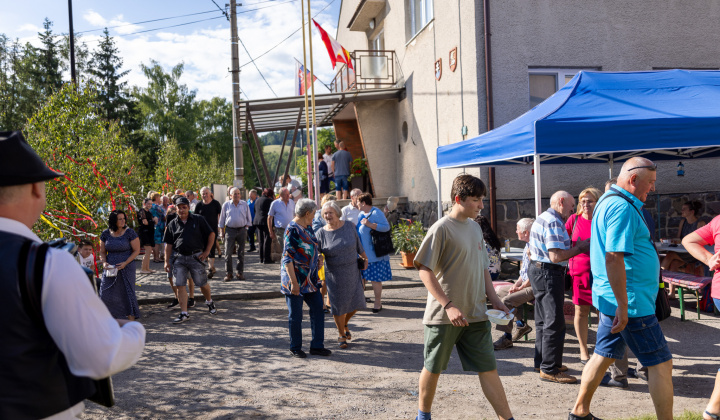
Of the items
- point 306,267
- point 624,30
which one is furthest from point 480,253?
point 624,30

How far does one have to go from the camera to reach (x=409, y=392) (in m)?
5.08

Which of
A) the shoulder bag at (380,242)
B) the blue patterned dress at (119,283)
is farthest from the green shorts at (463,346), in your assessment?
the blue patterned dress at (119,283)

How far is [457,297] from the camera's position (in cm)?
397

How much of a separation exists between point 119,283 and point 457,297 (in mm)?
5284

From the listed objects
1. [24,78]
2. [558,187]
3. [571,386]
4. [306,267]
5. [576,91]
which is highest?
[24,78]

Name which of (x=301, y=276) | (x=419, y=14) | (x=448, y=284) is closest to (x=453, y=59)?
(x=419, y=14)

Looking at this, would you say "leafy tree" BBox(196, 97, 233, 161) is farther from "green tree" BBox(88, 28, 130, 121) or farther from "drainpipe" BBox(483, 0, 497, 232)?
"drainpipe" BBox(483, 0, 497, 232)

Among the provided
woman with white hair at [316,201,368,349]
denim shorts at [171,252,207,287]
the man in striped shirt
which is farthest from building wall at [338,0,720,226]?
the man in striped shirt

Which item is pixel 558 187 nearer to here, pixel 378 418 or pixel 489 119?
pixel 489 119

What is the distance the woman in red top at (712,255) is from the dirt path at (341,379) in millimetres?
757

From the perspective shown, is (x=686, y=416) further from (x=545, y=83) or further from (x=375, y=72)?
(x=375, y=72)

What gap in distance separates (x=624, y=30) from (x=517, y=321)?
26.9 ft

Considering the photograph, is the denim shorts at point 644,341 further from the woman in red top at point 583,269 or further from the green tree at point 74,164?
the green tree at point 74,164

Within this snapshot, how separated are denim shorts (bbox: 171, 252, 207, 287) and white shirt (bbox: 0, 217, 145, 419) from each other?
6.70m
